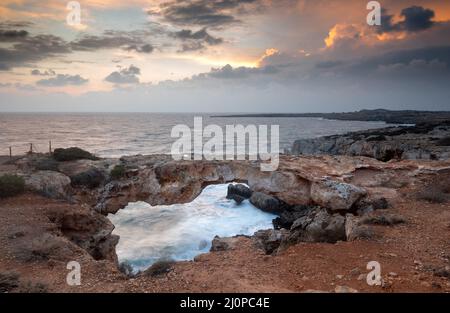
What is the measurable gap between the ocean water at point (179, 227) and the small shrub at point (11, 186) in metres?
7.45

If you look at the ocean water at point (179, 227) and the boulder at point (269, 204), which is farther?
the boulder at point (269, 204)

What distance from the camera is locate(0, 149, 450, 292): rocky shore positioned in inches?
353

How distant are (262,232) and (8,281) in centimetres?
1248

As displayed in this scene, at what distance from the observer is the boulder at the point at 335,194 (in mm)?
15367

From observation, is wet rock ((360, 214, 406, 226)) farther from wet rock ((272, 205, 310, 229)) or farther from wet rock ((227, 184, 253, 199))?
wet rock ((227, 184, 253, 199))

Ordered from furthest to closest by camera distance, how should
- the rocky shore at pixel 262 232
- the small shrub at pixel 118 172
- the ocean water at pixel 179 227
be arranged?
1. the ocean water at pixel 179 227
2. the small shrub at pixel 118 172
3. the rocky shore at pixel 262 232

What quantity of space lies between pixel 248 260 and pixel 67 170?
628 inches

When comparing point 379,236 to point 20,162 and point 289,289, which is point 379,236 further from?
point 20,162

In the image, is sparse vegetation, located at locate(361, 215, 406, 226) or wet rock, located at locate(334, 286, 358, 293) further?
sparse vegetation, located at locate(361, 215, 406, 226)

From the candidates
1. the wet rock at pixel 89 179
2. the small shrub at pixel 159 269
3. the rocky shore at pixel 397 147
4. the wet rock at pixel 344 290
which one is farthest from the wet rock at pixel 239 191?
the wet rock at pixel 344 290

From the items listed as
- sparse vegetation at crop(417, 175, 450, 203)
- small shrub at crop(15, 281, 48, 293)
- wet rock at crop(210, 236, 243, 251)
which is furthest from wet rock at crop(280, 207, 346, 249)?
small shrub at crop(15, 281, 48, 293)

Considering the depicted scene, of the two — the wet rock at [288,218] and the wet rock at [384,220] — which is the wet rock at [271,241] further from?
the wet rock at [288,218]

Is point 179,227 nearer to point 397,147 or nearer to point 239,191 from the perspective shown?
point 239,191

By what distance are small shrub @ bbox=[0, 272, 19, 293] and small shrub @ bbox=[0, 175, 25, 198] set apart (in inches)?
307
